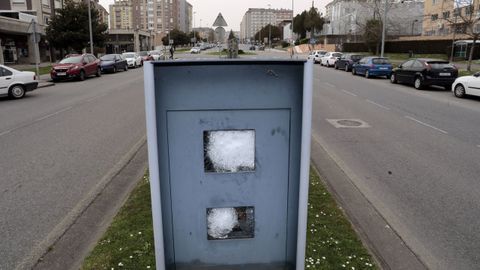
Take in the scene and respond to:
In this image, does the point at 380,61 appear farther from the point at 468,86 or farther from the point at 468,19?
the point at 468,19

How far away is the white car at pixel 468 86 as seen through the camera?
661 inches

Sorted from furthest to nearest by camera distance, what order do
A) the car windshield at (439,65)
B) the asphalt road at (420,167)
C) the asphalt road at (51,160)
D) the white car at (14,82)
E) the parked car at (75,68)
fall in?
1. the parked car at (75,68)
2. the car windshield at (439,65)
3. the white car at (14,82)
4. the asphalt road at (51,160)
5. the asphalt road at (420,167)

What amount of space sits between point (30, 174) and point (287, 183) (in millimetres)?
5306

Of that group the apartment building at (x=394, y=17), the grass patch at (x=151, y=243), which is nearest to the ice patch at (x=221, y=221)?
the grass patch at (x=151, y=243)

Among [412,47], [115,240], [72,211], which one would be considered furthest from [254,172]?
[412,47]

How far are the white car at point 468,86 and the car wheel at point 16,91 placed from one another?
57.1 ft

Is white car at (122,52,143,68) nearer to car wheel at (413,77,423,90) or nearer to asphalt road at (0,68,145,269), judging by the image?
asphalt road at (0,68,145,269)

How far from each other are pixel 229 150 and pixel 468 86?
1702 centimetres

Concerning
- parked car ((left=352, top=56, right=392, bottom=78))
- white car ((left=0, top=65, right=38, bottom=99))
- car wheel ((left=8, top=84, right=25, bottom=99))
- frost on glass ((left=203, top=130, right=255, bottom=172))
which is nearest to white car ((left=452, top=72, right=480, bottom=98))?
parked car ((left=352, top=56, right=392, bottom=78))

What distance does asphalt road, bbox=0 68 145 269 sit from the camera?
4.78 metres

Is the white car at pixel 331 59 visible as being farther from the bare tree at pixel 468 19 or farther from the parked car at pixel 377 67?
the parked car at pixel 377 67

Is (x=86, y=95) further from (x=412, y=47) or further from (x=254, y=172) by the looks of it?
(x=412, y=47)

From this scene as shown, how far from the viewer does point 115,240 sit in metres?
4.22

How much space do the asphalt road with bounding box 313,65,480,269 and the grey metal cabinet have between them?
6.24 feet
